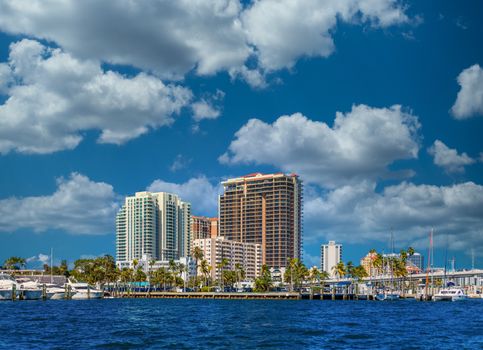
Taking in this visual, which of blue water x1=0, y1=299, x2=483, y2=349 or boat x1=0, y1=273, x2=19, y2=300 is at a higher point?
blue water x1=0, y1=299, x2=483, y2=349

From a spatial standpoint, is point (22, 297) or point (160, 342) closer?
point (160, 342)

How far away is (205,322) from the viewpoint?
321 feet

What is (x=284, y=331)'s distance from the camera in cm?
8119

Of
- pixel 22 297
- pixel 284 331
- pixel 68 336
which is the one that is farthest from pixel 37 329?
pixel 22 297

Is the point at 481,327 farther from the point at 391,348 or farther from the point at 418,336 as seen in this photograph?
the point at 391,348

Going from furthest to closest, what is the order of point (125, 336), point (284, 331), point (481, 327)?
point (481, 327) → point (284, 331) → point (125, 336)

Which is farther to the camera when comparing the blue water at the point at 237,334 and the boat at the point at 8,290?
the boat at the point at 8,290

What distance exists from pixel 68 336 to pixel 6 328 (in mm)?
14376

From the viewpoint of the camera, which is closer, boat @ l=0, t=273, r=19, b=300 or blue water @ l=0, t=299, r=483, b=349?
blue water @ l=0, t=299, r=483, b=349

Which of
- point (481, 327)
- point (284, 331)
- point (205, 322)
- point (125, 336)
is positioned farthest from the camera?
point (205, 322)

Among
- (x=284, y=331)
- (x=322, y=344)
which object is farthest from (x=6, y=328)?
(x=322, y=344)

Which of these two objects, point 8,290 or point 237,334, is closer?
point 237,334

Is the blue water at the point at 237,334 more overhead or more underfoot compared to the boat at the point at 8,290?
more overhead

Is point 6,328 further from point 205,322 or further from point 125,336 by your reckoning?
point 205,322
